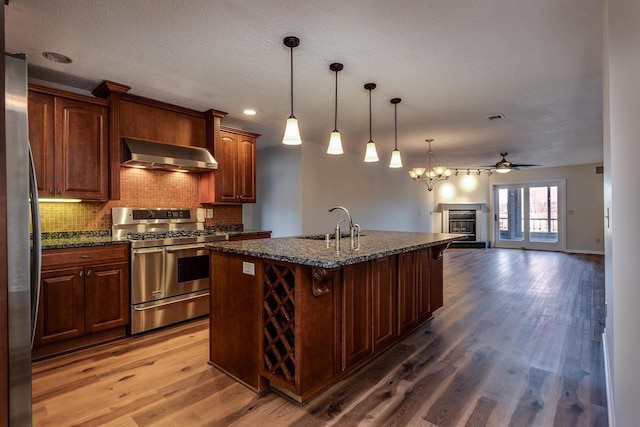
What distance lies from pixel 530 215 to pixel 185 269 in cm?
944

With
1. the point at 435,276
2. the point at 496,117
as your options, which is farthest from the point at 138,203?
the point at 496,117

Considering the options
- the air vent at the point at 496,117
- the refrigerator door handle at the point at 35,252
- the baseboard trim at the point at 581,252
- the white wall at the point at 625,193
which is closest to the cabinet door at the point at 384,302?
the white wall at the point at 625,193

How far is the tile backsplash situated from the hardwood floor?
127 centimetres

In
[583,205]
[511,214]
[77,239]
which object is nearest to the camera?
[77,239]

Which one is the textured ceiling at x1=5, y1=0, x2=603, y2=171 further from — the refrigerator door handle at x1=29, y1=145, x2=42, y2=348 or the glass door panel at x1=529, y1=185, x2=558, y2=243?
the glass door panel at x1=529, y1=185, x2=558, y2=243

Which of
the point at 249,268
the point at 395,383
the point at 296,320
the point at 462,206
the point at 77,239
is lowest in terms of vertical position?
the point at 395,383

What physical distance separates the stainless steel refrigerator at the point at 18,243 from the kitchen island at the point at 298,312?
1.08m

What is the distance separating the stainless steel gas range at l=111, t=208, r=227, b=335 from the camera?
3146 mm

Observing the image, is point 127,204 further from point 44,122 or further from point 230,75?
point 230,75

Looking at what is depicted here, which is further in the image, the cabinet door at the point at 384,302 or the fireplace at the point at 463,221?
the fireplace at the point at 463,221

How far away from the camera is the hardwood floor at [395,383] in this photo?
6.18 ft

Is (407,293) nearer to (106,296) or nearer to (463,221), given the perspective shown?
(106,296)

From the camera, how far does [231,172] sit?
428cm

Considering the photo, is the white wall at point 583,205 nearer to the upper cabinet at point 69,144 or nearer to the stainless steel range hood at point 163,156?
the stainless steel range hood at point 163,156
